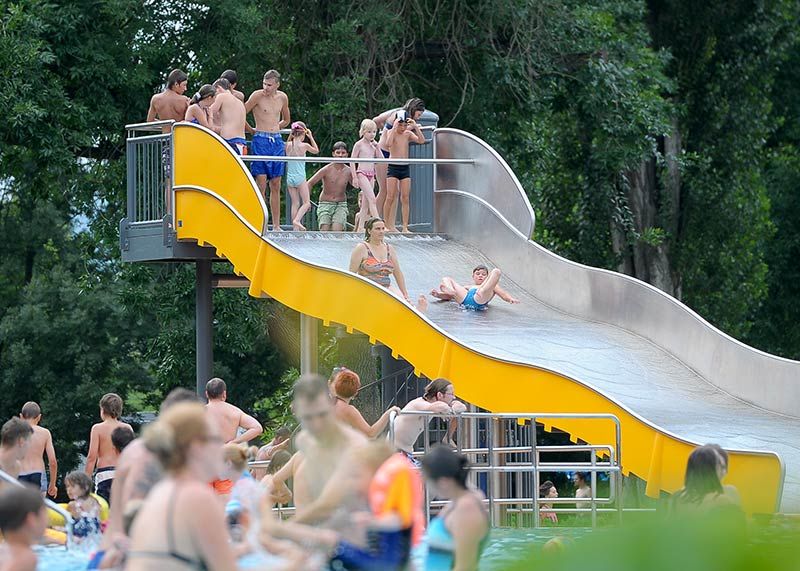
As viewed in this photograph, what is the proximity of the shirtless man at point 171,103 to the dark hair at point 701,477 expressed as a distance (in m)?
12.2

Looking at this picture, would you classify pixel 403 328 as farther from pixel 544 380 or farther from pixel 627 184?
pixel 627 184

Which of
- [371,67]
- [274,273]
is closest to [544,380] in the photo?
[274,273]

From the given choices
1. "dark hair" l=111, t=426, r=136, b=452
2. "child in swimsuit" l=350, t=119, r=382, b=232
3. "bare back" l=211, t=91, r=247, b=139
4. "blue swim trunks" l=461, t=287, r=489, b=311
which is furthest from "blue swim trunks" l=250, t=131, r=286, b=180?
"dark hair" l=111, t=426, r=136, b=452

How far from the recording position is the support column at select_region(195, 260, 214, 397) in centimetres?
2100

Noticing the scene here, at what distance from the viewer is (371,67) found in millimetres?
24641

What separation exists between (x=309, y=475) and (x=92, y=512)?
152 inches

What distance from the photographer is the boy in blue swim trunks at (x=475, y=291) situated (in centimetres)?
1725

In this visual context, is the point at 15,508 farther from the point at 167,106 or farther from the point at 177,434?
the point at 167,106

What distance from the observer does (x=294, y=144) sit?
766 inches

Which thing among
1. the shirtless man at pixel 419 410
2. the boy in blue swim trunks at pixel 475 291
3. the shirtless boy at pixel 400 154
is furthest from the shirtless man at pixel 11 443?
the shirtless boy at pixel 400 154

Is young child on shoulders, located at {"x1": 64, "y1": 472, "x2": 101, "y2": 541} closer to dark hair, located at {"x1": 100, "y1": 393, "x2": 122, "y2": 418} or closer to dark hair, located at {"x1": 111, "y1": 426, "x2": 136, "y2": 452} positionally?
dark hair, located at {"x1": 111, "y1": 426, "x2": 136, "y2": 452}

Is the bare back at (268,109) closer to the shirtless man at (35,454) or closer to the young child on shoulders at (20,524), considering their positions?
the shirtless man at (35,454)

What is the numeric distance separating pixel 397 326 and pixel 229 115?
13.9 ft

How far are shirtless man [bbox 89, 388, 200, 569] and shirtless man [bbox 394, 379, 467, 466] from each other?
4.15 meters
